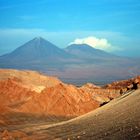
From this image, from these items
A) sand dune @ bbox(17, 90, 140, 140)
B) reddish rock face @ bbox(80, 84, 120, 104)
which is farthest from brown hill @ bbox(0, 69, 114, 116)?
sand dune @ bbox(17, 90, 140, 140)

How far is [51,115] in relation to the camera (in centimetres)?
5603

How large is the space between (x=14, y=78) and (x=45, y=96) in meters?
9.16

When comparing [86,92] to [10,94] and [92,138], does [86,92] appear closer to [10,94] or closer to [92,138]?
[10,94]

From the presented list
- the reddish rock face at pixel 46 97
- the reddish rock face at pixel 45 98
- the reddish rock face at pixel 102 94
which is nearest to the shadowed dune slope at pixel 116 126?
the reddish rock face at pixel 46 97

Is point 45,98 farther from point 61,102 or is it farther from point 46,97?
point 61,102

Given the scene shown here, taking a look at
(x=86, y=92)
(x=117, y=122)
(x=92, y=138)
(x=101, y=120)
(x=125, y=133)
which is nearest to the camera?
(x=125, y=133)

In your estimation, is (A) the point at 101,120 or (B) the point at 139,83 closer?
(A) the point at 101,120

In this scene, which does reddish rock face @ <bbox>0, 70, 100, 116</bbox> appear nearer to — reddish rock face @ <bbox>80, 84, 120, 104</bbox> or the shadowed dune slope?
reddish rock face @ <bbox>80, 84, 120, 104</bbox>

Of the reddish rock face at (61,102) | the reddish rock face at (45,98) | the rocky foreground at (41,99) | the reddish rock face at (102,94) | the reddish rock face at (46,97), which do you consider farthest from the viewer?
the reddish rock face at (102,94)

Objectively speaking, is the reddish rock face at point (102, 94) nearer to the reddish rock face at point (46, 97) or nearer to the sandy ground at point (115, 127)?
the reddish rock face at point (46, 97)

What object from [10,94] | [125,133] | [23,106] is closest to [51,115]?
[23,106]

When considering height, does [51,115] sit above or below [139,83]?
below

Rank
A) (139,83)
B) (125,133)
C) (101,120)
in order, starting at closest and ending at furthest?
1. (125,133)
2. (101,120)
3. (139,83)

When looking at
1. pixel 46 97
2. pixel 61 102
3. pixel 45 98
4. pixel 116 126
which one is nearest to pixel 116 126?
pixel 116 126
